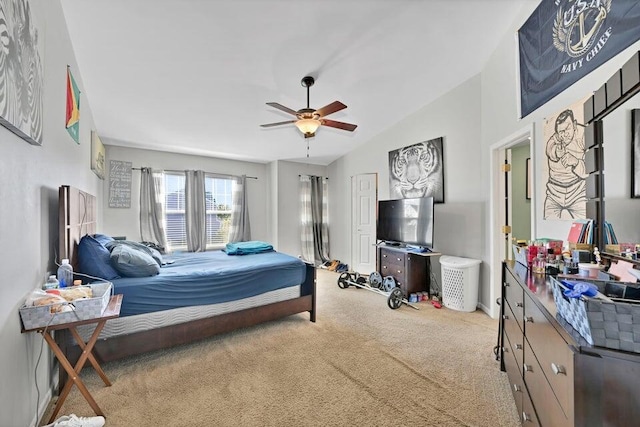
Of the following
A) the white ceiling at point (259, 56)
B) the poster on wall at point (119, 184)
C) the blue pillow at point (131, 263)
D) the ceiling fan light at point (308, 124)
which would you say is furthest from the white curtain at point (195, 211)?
the ceiling fan light at point (308, 124)

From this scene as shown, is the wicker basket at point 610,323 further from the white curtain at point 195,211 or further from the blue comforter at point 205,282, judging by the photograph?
the white curtain at point 195,211

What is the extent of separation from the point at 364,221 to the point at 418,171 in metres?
1.53

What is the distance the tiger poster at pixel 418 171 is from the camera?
397cm

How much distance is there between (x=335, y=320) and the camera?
3.18m

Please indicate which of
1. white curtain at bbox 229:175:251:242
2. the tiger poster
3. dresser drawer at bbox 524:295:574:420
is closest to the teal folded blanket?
white curtain at bbox 229:175:251:242

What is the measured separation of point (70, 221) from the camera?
2.00 metres

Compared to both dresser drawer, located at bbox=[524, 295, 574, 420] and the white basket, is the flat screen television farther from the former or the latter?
the white basket

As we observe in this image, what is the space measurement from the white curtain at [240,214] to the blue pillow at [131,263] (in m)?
3.11

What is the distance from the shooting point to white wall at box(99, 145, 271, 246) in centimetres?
453

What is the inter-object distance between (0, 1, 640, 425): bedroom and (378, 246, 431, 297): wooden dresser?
44cm

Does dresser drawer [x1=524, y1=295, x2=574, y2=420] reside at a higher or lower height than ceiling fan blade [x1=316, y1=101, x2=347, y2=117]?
lower

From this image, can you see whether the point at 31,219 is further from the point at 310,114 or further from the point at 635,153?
the point at 635,153

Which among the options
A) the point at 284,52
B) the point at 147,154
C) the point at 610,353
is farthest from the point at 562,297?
the point at 147,154

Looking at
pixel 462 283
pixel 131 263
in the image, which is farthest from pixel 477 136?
pixel 131 263
